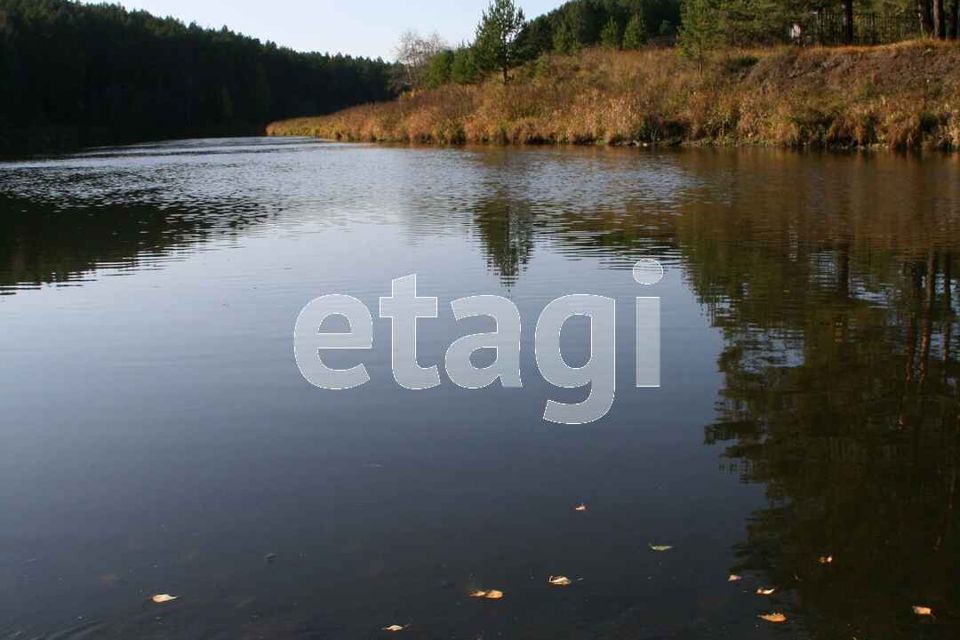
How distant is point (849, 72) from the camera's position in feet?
122

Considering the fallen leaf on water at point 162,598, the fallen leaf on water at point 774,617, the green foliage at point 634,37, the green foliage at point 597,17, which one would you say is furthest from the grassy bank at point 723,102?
the fallen leaf on water at point 162,598

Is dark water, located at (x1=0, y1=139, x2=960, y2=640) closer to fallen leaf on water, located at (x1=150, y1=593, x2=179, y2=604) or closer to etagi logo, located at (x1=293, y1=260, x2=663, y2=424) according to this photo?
fallen leaf on water, located at (x1=150, y1=593, x2=179, y2=604)

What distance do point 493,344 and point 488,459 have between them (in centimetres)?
291

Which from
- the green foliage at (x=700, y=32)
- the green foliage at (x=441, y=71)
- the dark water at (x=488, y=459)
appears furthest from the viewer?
the green foliage at (x=441, y=71)

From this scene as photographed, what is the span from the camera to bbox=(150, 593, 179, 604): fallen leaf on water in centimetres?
437

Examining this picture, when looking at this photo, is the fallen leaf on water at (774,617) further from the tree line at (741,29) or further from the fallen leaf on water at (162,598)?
the tree line at (741,29)

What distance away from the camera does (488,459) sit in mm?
6031

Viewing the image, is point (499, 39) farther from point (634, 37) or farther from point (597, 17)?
point (597, 17)

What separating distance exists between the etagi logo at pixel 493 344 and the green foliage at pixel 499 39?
4916 cm

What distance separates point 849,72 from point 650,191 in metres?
19.9

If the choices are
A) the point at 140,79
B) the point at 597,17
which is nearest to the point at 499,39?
the point at 597,17

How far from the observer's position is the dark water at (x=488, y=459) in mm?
4297

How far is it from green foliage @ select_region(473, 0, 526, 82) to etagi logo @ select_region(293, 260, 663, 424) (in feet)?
161

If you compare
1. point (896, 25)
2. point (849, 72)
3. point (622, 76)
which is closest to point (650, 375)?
point (849, 72)
